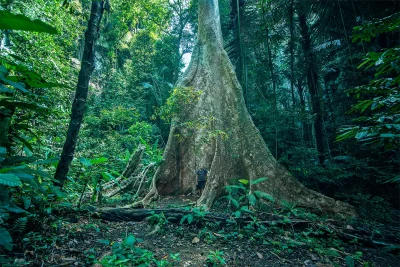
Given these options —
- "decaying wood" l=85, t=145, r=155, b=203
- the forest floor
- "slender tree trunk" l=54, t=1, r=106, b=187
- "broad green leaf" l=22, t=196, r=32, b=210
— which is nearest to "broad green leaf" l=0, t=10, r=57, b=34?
"slender tree trunk" l=54, t=1, r=106, b=187

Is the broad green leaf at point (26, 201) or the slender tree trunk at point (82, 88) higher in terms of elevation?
the slender tree trunk at point (82, 88)

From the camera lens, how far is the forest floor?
236 centimetres

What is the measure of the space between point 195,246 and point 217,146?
2717 mm

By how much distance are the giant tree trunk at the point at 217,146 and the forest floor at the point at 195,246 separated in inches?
47.1

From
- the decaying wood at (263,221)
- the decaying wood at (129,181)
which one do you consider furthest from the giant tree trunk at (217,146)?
the decaying wood at (263,221)

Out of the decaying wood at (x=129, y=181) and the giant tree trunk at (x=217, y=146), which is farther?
the decaying wood at (x=129, y=181)

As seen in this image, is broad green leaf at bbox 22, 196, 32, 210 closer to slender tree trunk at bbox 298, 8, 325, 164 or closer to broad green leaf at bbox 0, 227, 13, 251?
broad green leaf at bbox 0, 227, 13, 251

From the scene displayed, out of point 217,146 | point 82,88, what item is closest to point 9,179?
point 82,88

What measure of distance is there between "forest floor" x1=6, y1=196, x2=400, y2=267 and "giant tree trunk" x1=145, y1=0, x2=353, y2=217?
120 centimetres

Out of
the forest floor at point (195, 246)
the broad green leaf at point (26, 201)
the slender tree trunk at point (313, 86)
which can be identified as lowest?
the forest floor at point (195, 246)

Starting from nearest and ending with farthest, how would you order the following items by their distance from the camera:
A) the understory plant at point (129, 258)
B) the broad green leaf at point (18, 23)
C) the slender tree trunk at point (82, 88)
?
the broad green leaf at point (18, 23), the understory plant at point (129, 258), the slender tree trunk at point (82, 88)

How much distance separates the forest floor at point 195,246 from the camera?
92.9 inches

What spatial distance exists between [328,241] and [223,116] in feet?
11.8

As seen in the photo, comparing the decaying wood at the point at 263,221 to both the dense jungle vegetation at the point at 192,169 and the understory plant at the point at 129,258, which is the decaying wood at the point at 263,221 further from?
the understory plant at the point at 129,258
